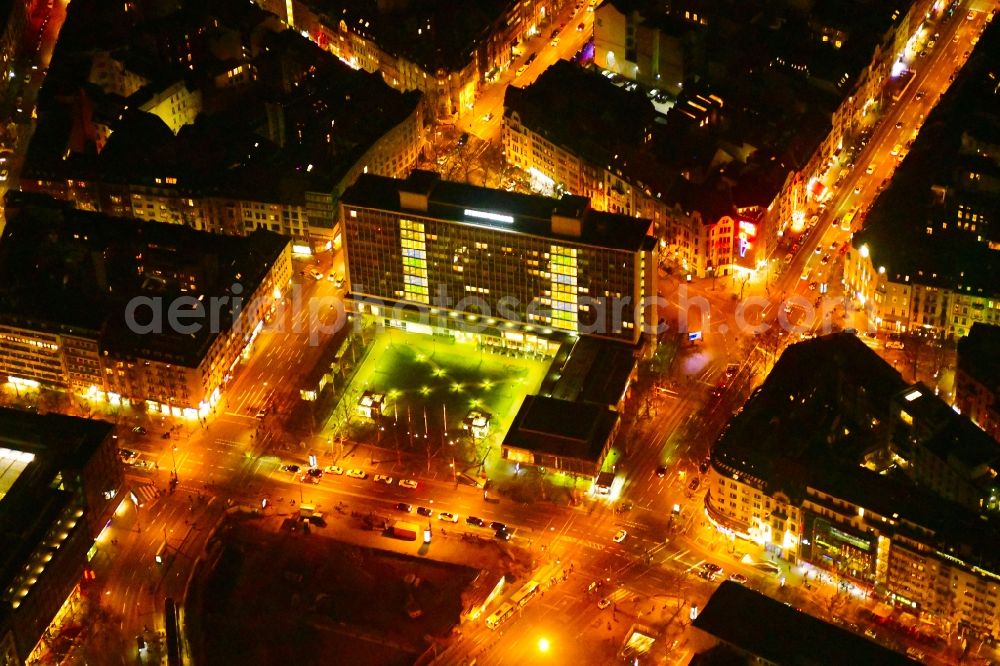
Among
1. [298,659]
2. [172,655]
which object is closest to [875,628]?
[298,659]

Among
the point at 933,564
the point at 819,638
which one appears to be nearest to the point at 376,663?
the point at 819,638

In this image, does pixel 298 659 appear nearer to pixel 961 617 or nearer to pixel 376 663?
A: pixel 376 663

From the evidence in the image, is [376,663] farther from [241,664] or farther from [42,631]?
[42,631]

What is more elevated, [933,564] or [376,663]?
[933,564]

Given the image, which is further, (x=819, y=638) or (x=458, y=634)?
(x=458, y=634)

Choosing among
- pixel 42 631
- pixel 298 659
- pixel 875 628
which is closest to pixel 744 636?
pixel 875 628
